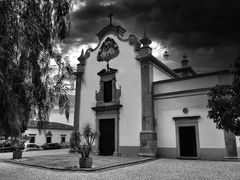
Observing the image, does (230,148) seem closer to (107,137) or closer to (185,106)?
(185,106)

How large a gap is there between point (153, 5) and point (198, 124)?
9.22 metres

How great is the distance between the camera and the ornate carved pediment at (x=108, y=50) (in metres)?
17.2

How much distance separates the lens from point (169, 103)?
14188 mm

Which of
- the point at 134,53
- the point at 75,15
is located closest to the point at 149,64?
the point at 134,53

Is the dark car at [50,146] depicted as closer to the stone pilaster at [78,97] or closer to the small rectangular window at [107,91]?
the stone pilaster at [78,97]

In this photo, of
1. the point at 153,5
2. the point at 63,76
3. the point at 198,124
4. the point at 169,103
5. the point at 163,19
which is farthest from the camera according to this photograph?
the point at 169,103

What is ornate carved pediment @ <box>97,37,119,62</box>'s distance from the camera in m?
17.2

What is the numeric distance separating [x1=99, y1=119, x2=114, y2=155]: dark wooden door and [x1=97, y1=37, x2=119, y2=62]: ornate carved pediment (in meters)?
5.10

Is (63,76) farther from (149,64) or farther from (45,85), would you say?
(149,64)

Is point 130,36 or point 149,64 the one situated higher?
point 130,36

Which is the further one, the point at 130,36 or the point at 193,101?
the point at 130,36

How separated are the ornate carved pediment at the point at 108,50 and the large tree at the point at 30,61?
12996mm

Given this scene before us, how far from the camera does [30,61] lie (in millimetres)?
3865

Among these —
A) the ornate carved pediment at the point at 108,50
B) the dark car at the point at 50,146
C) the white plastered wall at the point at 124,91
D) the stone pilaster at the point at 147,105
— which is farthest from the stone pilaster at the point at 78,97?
the dark car at the point at 50,146
